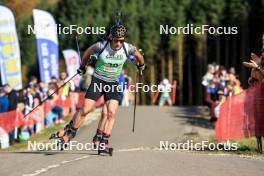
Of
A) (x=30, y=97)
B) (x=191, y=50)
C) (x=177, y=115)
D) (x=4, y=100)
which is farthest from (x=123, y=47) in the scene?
(x=191, y=50)

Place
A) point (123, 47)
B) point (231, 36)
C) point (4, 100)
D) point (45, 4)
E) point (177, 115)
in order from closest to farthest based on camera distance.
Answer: point (123, 47) → point (4, 100) → point (177, 115) → point (231, 36) → point (45, 4)

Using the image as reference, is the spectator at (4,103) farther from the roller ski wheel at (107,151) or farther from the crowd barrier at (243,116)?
the roller ski wheel at (107,151)

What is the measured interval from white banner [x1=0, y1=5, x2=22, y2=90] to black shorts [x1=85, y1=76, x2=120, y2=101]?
11.3 m

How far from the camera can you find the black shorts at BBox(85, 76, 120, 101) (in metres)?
12.3

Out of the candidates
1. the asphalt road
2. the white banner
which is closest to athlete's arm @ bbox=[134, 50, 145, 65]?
the asphalt road

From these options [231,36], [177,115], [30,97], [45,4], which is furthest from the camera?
[45,4]

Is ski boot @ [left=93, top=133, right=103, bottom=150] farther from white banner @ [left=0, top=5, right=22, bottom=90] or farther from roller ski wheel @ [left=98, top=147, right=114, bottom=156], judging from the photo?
white banner @ [left=0, top=5, right=22, bottom=90]

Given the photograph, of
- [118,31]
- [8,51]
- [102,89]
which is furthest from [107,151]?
[8,51]

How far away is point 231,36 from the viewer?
193 feet

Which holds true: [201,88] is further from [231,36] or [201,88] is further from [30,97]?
[30,97]

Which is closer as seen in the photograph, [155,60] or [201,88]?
[201,88]

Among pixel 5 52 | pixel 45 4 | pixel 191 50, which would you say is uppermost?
pixel 45 4

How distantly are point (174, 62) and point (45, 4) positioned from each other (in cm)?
2323

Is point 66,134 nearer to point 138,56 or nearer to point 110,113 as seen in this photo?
point 110,113
